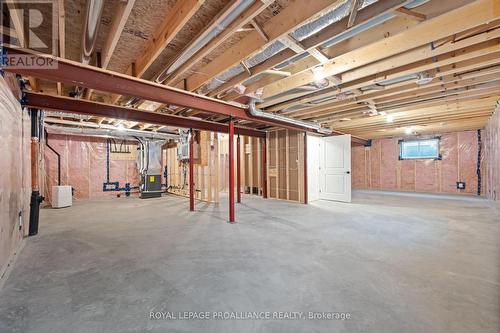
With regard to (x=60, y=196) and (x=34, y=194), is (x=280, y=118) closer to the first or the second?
(x=34, y=194)

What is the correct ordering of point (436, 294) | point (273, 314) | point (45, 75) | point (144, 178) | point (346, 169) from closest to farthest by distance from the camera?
point (273, 314) → point (436, 294) → point (45, 75) → point (346, 169) → point (144, 178)

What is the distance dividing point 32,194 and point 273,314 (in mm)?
4013

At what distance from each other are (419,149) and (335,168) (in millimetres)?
4563

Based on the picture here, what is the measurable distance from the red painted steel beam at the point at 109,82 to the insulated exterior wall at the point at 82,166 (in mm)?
5805

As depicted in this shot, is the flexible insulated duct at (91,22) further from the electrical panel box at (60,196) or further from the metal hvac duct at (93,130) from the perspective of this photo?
the electrical panel box at (60,196)

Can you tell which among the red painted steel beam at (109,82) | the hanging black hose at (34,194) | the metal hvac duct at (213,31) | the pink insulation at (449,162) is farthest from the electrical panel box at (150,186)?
the pink insulation at (449,162)

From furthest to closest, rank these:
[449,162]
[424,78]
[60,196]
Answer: [449,162] < [60,196] < [424,78]

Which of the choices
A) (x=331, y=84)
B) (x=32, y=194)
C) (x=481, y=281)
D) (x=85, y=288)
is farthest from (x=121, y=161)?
(x=481, y=281)

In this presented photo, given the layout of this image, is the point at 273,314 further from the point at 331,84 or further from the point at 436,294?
the point at 331,84

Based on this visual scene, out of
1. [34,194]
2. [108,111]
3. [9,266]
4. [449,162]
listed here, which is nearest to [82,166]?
[34,194]

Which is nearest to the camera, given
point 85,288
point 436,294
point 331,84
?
point 436,294

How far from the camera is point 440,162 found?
7.77m

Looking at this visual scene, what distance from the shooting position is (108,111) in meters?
3.83

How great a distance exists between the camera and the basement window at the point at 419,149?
25.9ft
